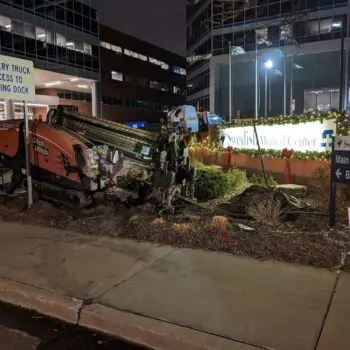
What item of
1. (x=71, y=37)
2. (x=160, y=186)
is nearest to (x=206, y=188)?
(x=160, y=186)

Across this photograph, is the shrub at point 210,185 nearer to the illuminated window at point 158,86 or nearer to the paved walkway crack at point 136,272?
the paved walkway crack at point 136,272

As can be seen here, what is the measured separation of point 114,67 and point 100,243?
51.5 m

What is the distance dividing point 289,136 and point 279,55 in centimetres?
2715

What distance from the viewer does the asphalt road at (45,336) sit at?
148 inches

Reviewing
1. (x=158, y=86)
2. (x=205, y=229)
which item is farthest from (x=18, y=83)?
(x=158, y=86)

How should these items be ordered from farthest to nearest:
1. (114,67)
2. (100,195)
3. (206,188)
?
(114,67), (206,188), (100,195)

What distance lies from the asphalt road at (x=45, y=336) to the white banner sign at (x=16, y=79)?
4.77 metres

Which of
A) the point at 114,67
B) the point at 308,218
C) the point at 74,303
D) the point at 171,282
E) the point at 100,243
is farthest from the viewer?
the point at 114,67

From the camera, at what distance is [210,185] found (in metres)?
9.41

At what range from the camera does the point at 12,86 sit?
26.0 ft

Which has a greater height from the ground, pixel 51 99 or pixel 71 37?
pixel 71 37

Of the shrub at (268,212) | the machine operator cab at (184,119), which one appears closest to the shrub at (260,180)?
the machine operator cab at (184,119)

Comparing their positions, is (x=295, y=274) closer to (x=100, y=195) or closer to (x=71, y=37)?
(x=100, y=195)

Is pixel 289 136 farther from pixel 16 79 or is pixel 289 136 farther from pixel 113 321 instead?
pixel 113 321
